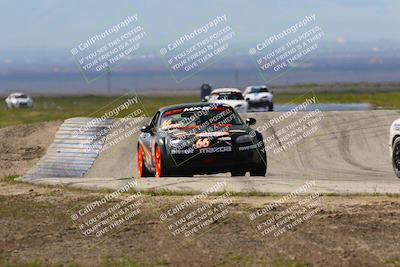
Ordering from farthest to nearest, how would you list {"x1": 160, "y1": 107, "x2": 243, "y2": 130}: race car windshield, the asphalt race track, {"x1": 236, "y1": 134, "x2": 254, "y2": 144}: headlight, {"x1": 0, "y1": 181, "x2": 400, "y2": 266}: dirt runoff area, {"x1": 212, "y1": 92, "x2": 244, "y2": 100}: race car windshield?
{"x1": 212, "y1": 92, "x2": 244, "y2": 100}: race car windshield → {"x1": 160, "y1": 107, "x2": 243, "y2": 130}: race car windshield → {"x1": 236, "y1": 134, "x2": 254, "y2": 144}: headlight → the asphalt race track → {"x1": 0, "y1": 181, "x2": 400, "y2": 266}: dirt runoff area

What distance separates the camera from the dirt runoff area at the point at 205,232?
8914mm

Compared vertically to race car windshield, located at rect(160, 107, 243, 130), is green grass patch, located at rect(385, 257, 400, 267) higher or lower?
higher

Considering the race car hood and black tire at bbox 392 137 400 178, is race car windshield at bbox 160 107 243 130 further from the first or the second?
black tire at bbox 392 137 400 178

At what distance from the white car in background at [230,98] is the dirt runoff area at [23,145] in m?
11.9

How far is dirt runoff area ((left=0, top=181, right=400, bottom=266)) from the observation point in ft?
29.2

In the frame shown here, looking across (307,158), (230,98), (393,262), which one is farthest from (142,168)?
(230,98)

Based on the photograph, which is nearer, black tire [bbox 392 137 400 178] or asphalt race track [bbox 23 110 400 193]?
asphalt race track [bbox 23 110 400 193]

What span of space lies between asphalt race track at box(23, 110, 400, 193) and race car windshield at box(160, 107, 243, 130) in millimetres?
1065

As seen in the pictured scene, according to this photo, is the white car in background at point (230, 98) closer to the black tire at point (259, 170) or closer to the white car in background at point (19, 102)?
the black tire at point (259, 170)

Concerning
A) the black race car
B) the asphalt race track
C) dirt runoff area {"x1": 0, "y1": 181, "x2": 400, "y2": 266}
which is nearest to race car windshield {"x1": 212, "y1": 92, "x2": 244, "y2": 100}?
the asphalt race track

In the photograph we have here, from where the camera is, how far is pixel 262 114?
2925cm

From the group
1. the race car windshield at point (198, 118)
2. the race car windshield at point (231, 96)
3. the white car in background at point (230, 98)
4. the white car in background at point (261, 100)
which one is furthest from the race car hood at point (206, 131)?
the white car in background at point (261, 100)

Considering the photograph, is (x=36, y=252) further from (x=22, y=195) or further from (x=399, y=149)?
(x=399, y=149)

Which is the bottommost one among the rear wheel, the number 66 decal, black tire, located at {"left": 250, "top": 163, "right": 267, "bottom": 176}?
black tire, located at {"left": 250, "top": 163, "right": 267, "bottom": 176}
